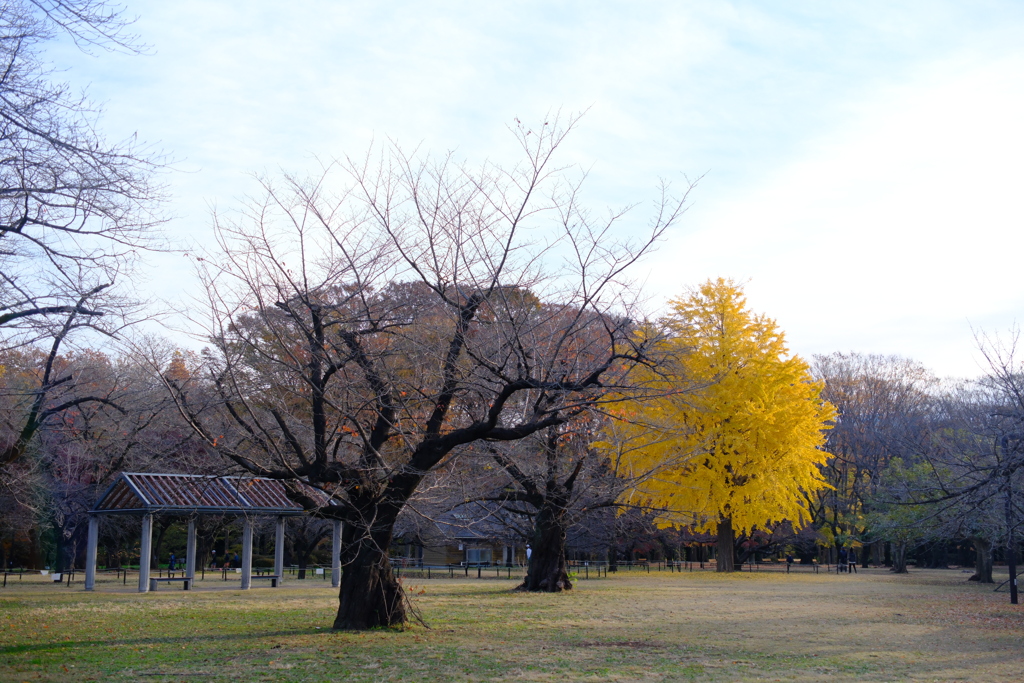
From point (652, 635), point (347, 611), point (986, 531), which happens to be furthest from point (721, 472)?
point (347, 611)

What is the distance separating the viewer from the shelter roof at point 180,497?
24892mm

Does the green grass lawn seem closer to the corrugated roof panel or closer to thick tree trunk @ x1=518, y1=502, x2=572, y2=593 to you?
thick tree trunk @ x1=518, y1=502, x2=572, y2=593

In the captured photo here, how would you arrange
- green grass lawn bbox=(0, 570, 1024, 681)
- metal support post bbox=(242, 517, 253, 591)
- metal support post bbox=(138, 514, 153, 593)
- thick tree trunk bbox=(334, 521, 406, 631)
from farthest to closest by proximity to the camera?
1. metal support post bbox=(242, 517, 253, 591)
2. metal support post bbox=(138, 514, 153, 593)
3. thick tree trunk bbox=(334, 521, 406, 631)
4. green grass lawn bbox=(0, 570, 1024, 681)

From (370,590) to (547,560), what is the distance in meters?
12.0

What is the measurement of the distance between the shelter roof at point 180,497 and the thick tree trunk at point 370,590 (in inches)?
409

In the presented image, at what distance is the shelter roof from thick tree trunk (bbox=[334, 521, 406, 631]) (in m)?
10.4

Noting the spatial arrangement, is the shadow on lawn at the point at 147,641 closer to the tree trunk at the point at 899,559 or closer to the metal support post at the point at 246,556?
the metal support post at the point at 246,556

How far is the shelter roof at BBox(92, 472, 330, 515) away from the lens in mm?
24892

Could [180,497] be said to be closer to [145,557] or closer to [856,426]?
[145,557]

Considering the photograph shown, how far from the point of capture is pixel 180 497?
2575 cm

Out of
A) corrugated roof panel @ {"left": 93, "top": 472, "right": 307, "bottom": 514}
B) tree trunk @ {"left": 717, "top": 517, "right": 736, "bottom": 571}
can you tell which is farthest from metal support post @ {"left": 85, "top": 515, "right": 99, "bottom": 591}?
tree trunk @ {"left": 717, "top": 517, "right": 736, "bottom": 571}

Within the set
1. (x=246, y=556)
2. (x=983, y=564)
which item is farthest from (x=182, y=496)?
(x=983, y=564)

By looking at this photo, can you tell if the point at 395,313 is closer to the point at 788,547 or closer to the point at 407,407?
the point at 407,407

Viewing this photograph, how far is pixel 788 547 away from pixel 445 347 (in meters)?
48.0
